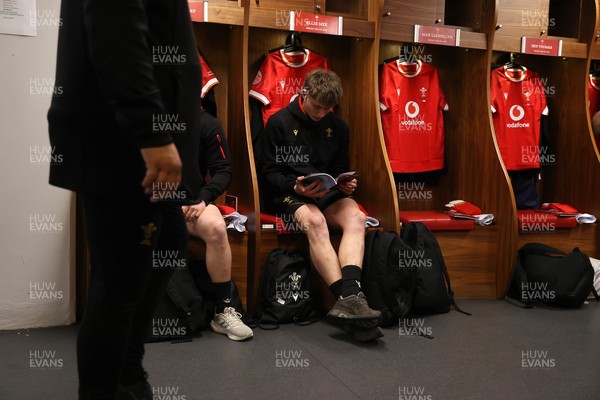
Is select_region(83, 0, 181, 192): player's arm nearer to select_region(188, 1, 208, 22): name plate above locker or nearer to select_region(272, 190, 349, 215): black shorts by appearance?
select_region(272, 190, 349, 215): black shorts

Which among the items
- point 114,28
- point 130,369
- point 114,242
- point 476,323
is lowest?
point 476,323

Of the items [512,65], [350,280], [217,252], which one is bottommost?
[350,280]

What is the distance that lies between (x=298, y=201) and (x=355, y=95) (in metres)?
0.85

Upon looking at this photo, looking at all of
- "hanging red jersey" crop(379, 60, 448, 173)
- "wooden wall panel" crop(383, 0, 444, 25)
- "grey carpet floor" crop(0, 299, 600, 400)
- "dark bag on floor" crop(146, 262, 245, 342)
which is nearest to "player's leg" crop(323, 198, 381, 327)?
"grey carpet floor" crop(0, 299, 600, 400)

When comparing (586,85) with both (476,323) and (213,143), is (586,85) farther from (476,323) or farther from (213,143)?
(213,143)

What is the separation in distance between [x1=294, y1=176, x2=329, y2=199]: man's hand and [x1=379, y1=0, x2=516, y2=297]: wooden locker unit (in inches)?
31.8

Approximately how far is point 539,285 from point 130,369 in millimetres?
2479

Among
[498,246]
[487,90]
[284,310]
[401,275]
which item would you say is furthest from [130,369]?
[487,90]

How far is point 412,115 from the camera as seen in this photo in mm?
3428

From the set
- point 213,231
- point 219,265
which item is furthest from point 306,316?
point 213,231

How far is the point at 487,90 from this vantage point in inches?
131

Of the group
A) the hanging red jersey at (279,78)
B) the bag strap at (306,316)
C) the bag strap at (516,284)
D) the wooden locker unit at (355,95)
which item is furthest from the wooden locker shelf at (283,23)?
the bag strap at (516,284)

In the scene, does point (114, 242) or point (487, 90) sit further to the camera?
point (487, 90)

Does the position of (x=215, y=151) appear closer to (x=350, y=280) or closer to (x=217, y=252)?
(x=217, y=252)
